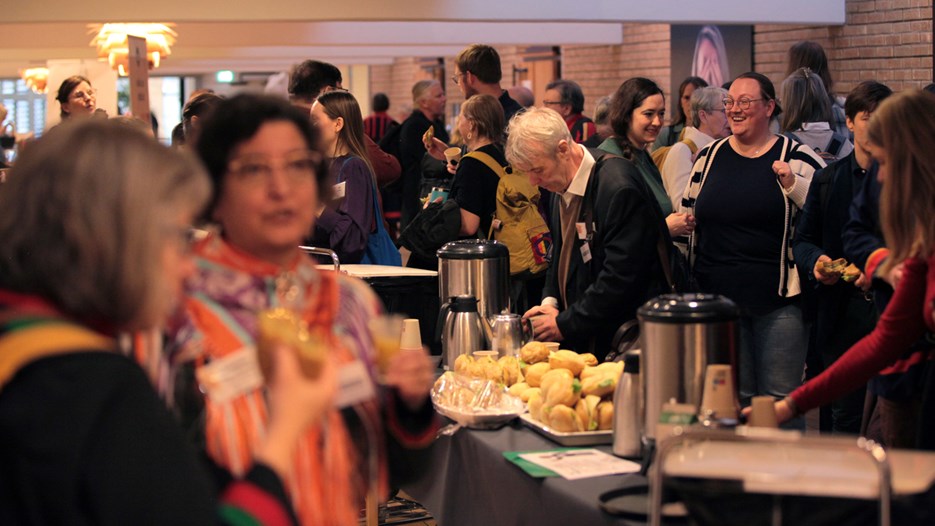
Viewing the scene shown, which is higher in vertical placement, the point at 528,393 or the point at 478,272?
the point at 478,272

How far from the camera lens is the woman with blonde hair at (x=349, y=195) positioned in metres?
4.47

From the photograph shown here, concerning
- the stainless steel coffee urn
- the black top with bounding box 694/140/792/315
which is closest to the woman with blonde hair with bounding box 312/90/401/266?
the stainless steel coffee urn

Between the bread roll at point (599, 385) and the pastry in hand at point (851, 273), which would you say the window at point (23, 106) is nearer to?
the pastry in hand at point (851, 273)

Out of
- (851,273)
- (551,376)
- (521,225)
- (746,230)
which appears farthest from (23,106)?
(551,376)

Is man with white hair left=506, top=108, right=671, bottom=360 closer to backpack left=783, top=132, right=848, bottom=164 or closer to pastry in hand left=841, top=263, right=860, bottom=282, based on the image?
pastry in hand left=841, top=263, right=860, bottom=282

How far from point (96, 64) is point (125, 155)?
8.27 metres

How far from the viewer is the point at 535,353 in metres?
3.33

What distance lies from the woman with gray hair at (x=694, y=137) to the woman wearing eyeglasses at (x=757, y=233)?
424 millimetres

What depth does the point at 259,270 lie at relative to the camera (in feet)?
5.24

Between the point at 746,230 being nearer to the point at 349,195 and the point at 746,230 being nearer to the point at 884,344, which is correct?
the point at 349,195

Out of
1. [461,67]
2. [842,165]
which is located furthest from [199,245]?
[461,67]

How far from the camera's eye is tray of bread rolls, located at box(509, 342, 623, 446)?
2709mm

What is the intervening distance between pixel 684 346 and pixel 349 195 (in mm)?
2340

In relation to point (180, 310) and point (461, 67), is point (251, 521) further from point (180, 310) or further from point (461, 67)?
point (461, 67)
